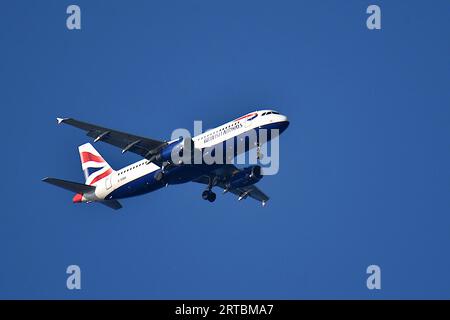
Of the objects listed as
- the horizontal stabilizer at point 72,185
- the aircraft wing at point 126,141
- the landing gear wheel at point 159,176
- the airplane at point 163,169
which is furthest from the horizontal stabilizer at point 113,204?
the landing gear wheel at point 159,176

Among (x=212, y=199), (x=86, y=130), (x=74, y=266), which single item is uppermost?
(x=86, y=130)

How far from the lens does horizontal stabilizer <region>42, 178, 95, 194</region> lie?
9775 centimetres

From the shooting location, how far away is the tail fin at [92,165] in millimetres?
105438

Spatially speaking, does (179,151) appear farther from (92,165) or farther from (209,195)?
(92,165)

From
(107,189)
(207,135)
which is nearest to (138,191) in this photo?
(107,189)

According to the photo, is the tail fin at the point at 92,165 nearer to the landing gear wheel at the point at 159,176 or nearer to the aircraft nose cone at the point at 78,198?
the aircraft nose cone at the point at 78,198

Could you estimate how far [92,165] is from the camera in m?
108

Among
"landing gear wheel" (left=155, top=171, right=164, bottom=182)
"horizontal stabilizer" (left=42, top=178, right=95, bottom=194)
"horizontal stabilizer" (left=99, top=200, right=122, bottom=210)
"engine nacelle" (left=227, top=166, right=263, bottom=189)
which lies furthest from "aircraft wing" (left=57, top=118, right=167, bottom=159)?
"engine nacelle" (left=227, top=166, right=263, bottom=189)

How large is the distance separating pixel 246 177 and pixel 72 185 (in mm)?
17955

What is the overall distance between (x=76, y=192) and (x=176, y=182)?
1255 cm

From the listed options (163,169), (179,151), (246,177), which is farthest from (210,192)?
(179,151)

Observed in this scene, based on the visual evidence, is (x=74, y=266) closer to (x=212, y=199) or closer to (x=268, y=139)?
(x=212, y=199)

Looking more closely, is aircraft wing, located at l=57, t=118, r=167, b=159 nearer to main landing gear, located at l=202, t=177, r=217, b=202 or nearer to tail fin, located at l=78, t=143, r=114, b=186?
main landing gear, located at l=202, t=177, r=217, b=202

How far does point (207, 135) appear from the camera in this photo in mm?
92625
